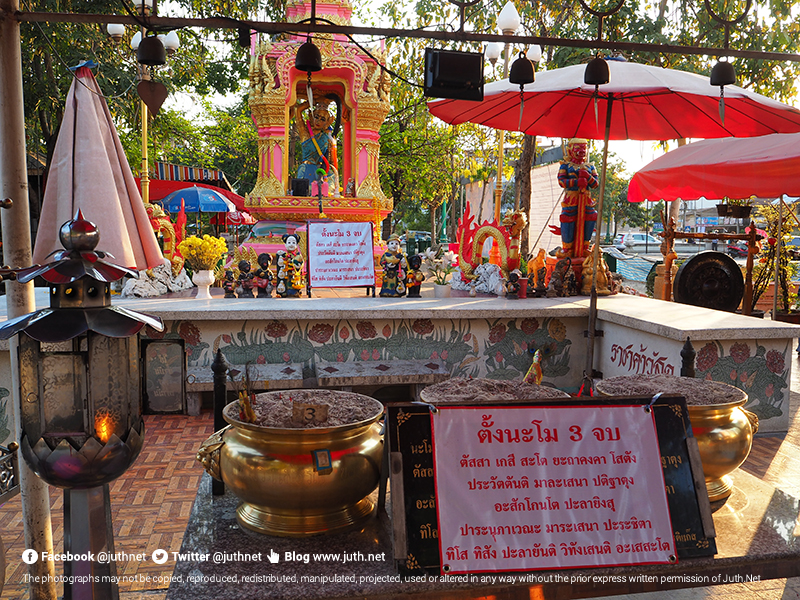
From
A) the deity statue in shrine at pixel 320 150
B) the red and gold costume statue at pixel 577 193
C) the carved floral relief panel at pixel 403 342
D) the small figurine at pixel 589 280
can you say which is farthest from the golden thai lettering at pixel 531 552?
the deity statue in shrine at pixel 320 150

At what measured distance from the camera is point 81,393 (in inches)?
75.4

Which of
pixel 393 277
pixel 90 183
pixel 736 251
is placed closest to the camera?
pixel 90 183

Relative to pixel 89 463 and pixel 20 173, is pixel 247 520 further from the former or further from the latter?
pixel 20 173

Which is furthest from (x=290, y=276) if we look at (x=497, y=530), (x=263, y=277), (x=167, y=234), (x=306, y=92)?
(x=306, y=92)

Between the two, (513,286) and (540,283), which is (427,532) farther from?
(540,283)

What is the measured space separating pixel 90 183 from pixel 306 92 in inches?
401

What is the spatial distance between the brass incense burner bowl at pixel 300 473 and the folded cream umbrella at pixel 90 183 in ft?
6.07

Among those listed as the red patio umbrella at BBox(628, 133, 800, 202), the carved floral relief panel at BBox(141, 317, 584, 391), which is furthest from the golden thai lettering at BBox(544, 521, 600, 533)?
the red patio umbrella at BBox(628, 133, 800, 202)

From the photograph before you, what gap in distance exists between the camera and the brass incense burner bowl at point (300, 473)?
1831 millimetres

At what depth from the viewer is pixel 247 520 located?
1.96 meters

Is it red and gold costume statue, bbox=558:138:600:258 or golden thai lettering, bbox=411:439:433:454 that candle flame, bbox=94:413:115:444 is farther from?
red and gold costume statue, bbox=558:138:600:258

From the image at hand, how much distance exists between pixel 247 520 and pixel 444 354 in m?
4.33

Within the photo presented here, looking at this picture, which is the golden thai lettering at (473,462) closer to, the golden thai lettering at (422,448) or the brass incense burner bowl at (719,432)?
the golden thai lettering at (422,448)

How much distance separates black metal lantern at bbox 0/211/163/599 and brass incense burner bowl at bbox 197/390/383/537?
1.19ft
